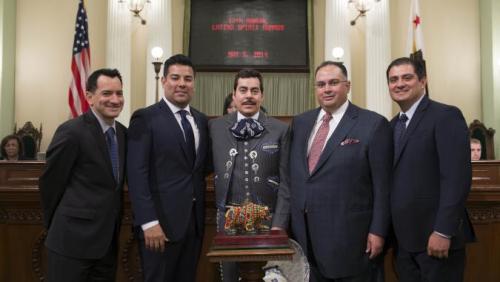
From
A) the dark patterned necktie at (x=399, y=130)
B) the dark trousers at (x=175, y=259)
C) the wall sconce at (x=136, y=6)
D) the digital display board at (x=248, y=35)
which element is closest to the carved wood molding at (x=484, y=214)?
the dark patterned necktie at (x=399, y=130)

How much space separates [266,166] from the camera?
287 cm

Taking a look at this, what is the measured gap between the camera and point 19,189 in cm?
396

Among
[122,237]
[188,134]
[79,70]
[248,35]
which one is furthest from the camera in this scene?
[248,35]

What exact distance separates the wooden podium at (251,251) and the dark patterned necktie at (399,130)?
833 millimetres

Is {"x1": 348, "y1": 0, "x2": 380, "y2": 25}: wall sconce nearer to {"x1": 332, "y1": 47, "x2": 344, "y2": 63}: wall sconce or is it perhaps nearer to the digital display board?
{"x1": 332, "y1": 47, "x2": 344, "y2": 63}: wall sconce

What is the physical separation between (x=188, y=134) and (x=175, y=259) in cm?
73

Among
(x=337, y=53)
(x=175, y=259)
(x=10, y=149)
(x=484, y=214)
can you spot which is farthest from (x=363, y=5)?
(x=175, y=259)

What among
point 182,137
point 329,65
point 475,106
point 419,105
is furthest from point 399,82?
point 475,106

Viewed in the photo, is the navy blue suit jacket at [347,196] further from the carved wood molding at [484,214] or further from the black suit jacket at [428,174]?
the carved wood molding at [484,214]

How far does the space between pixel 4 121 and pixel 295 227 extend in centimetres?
837

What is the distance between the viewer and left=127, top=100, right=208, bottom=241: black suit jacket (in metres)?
2.75

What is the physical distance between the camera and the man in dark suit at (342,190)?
2635mm

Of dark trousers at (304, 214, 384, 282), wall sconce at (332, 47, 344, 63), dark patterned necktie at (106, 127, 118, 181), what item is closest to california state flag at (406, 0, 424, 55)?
wall sconce at (332, 47, 344, 63)

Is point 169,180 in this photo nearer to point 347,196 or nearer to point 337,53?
point 347,196
